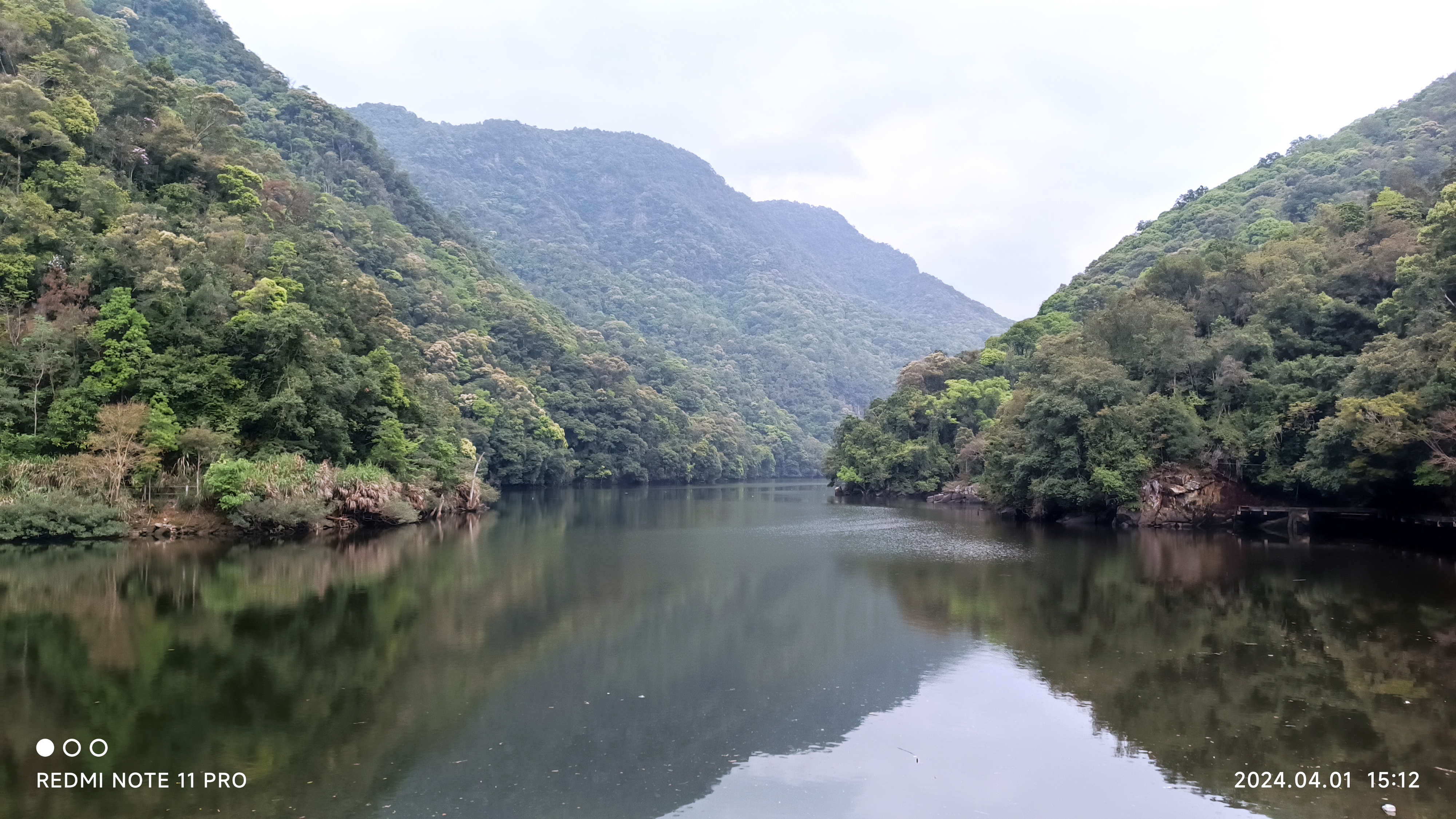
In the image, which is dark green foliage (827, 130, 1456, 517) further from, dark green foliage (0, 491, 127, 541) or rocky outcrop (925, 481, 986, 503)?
dark green foliage (0, 491, 127, 541)

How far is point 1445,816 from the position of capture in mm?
8547

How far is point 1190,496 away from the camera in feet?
133

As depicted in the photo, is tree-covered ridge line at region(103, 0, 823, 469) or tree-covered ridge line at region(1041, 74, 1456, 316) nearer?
tree-covered ridge line at region(1041, 74, 1456, 316)

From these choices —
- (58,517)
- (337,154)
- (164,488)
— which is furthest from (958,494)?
(337,154)

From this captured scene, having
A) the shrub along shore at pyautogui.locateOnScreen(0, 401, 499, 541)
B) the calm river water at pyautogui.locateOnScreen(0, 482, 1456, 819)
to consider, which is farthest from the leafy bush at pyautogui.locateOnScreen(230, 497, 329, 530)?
the calm river water at pyautogui.locateOnScreen(0, 482, 1456, 819)

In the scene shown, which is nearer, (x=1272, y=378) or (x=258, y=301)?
(x=258, y=301)

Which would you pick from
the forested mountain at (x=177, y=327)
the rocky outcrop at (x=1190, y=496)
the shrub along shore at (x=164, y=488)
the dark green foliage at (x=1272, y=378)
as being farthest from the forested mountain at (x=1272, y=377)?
the shrub along shore at (x=164, y=488)

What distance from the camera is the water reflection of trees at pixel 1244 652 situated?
10.3m

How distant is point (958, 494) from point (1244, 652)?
153 feet

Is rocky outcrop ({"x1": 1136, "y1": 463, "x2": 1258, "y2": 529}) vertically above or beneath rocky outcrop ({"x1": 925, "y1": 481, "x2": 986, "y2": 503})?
above

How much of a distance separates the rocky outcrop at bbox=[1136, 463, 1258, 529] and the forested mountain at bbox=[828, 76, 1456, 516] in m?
0.56

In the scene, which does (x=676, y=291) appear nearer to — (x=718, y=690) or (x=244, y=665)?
(x=244, y=665)

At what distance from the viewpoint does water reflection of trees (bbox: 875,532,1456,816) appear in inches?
407

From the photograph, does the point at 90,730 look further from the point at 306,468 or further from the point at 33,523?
the point at 306,468
